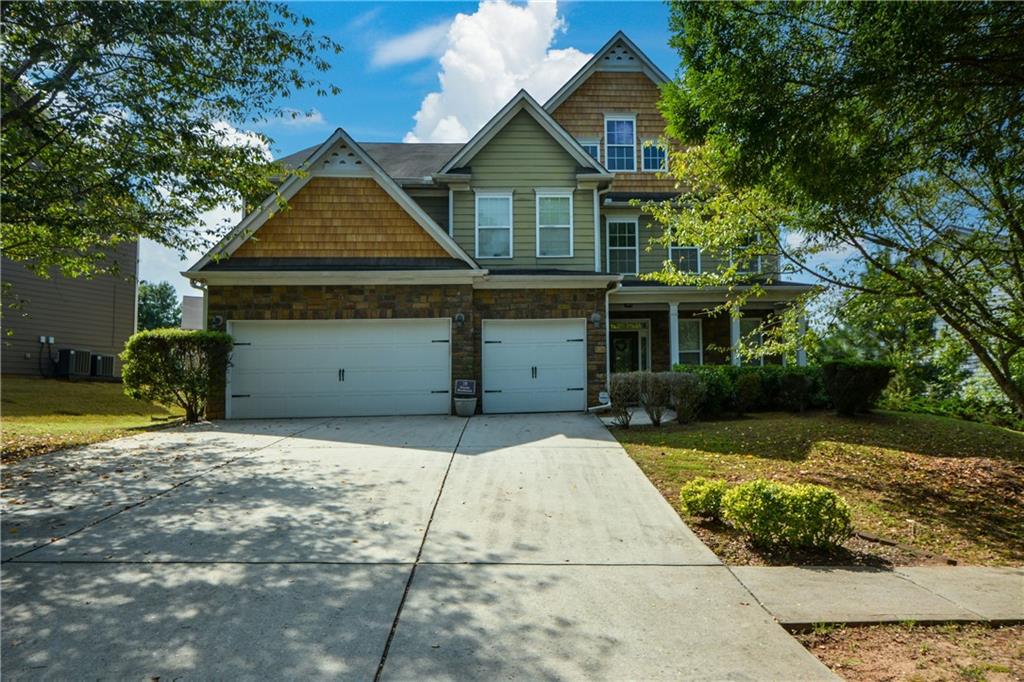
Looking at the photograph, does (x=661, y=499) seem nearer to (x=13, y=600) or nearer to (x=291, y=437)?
(x=13, y=600)

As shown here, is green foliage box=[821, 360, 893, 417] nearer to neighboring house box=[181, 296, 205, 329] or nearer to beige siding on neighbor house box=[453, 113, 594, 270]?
beige siding on neighbor house box=[453, 113, 594, 270]

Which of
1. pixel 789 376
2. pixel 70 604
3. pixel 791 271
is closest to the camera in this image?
pixel 70 604

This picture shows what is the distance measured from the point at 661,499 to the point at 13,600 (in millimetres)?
5265

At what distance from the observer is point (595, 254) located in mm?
14703

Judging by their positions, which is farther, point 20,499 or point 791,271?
point 791,271

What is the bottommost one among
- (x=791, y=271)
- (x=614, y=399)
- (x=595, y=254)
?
(x=614, y=399)

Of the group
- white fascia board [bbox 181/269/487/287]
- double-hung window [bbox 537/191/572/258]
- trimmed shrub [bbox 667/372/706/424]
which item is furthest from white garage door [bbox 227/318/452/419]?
trimmed shrub [bbox 667/372/706/424]

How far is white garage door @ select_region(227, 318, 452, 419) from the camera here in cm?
1279

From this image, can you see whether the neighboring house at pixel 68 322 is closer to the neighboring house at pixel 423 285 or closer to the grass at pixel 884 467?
the neighboring house at pixel 423 285

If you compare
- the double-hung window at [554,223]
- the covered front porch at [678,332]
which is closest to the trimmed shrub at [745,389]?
the covered front porch at [678,332]

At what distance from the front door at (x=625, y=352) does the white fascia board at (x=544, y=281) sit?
5.24m

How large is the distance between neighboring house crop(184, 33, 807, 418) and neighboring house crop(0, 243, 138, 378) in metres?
7.63

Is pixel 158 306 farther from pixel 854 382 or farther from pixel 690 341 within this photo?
pixel 854 382

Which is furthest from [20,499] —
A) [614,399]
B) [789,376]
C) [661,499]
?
[789,376]
